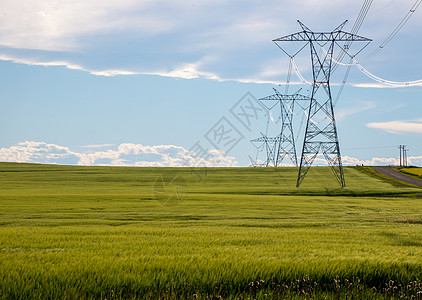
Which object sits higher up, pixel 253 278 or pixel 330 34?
pixel 330 34

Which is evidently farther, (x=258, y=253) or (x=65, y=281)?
(x=258, y=253)

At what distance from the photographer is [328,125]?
53594mm

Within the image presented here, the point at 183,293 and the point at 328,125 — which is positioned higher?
the point at 328,125

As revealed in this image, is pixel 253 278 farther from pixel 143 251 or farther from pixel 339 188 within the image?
pixel 339 188

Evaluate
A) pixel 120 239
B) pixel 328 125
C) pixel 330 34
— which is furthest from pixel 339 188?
pixel 120 239

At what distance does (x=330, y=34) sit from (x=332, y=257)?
4600 centimetres

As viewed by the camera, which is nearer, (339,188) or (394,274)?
(394,274)

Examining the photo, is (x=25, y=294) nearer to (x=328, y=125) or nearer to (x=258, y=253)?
(x=258, y=253)

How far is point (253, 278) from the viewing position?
7.68 m

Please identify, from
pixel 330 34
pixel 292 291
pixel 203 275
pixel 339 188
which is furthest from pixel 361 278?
pixel 339 188

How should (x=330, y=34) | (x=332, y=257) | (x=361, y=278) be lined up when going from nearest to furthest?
1. (x=361, y=278)
2. (x=332, y=257)
3. (x=330, y=34)

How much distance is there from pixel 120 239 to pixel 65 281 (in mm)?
5836

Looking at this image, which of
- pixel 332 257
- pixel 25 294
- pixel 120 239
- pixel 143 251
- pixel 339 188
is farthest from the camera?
pixel 339 188

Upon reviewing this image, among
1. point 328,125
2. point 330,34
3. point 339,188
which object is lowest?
point 339,188
